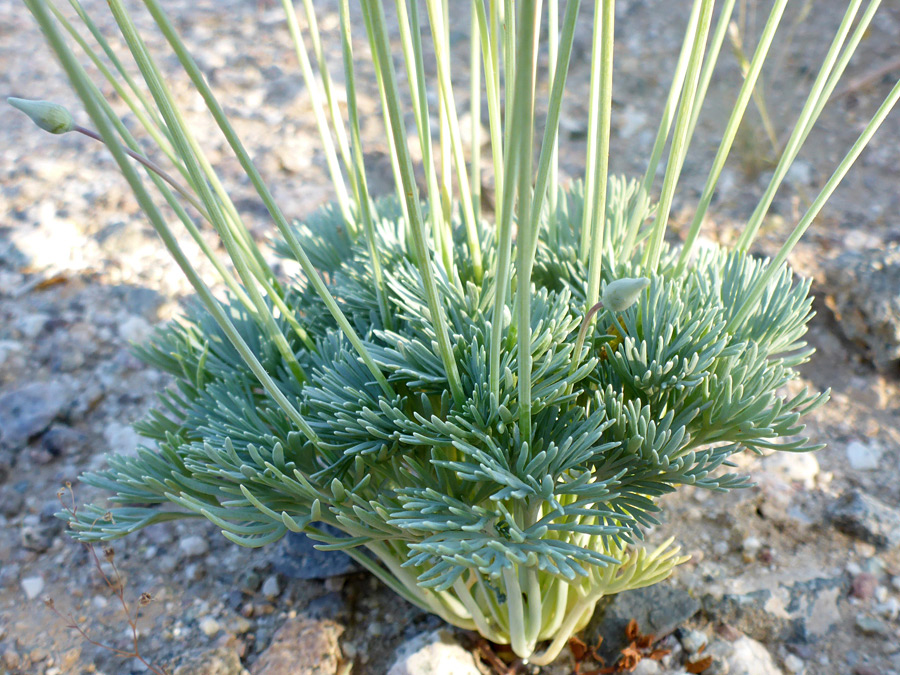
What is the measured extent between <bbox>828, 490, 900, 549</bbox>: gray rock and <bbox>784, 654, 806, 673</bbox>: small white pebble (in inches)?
9.3

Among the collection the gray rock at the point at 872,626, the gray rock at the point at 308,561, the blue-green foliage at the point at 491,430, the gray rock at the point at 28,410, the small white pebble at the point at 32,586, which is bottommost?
the gray rock at the point at 872,626

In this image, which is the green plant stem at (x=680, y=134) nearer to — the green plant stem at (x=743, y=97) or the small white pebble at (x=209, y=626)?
the green plant stem at (x=743, y=97)

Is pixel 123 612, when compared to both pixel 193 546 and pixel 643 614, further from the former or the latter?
pixel 643 614

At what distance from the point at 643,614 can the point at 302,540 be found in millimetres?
505

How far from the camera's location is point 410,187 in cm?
58

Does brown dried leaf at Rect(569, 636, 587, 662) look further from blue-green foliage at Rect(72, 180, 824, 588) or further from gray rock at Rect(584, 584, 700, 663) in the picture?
blue-green foliage at Rect(72, 180, 824, 588)

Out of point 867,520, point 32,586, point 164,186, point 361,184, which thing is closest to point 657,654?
point 867,520

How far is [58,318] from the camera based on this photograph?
1.48 meters

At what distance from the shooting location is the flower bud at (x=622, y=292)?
51cm

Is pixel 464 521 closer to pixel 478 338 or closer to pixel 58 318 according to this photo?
pixel 478 338

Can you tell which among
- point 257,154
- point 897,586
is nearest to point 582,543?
point 897,586

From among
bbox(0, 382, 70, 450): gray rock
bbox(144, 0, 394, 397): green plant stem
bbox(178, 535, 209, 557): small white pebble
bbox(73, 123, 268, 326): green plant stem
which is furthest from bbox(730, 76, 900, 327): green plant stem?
bbox(0, 382, 70, 450): gray rock

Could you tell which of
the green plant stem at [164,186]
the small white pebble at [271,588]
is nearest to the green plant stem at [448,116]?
the green plant stem at [164,186]

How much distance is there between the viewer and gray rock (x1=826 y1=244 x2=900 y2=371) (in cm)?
130
